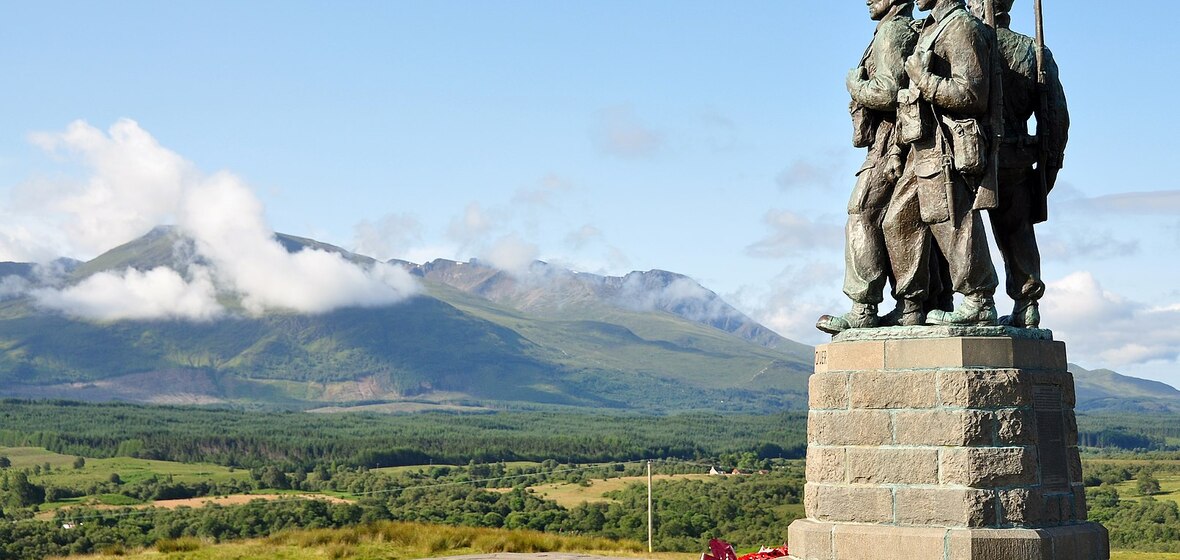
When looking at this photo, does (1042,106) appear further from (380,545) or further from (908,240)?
(380,545)

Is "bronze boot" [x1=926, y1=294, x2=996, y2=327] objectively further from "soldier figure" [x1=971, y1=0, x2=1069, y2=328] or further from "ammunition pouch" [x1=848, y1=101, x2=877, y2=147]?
"ammunition pouch" [x1=848, y1=101, x2=877, y2=147]

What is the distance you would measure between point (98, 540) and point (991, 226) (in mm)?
40004

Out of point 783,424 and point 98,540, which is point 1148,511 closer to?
point 98,540

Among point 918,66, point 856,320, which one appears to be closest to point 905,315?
point 856,320

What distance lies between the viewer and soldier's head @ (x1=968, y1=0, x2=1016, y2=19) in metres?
12.9

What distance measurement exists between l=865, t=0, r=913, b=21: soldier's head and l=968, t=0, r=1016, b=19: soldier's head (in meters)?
0.65

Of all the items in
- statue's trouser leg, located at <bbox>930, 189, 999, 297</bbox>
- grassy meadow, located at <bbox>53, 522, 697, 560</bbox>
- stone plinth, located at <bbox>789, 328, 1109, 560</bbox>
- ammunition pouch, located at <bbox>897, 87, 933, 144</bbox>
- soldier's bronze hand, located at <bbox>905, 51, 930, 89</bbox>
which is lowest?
grassy meadow, located at <bbox>53, 522, 697, 560</bbox>

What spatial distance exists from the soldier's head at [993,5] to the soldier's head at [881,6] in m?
0.65

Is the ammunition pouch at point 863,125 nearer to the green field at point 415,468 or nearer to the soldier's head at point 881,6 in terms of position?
the soldier's head at point 881,6

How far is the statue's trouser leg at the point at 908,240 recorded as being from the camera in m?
12.4

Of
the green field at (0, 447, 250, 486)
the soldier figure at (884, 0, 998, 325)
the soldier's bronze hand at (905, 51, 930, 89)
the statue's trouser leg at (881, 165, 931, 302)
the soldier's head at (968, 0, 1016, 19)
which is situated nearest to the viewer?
the soldier figure at (884, 0, 998, 325)

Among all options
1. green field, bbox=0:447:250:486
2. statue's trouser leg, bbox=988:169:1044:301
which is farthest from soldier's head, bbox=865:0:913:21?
green field, bbox=0:447:250:486

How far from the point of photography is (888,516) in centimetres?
1165

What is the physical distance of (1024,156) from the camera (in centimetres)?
1243
